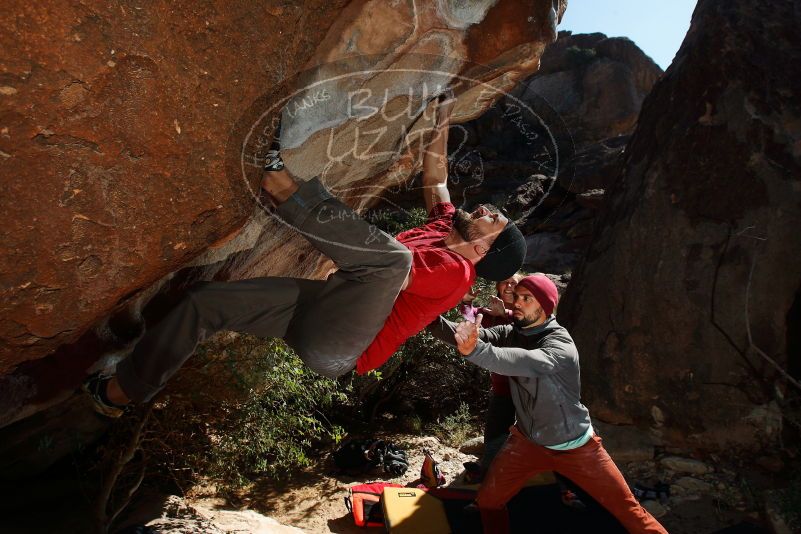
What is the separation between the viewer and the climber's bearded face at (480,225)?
2.68 meters

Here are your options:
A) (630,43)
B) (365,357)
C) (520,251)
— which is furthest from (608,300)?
(630,43)

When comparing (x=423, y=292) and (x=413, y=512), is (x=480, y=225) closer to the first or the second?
(x=423, y=292)

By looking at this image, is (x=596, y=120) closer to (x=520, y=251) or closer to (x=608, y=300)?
(x=608, y=300)

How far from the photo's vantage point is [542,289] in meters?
3.63

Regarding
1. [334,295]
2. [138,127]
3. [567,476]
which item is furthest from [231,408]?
[138,127]

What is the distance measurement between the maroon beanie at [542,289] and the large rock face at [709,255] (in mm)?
2741

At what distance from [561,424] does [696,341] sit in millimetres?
3154

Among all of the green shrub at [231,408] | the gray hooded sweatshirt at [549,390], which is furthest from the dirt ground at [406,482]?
the gray hooded sweatshirt at [549,390]

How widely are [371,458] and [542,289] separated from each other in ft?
12.8

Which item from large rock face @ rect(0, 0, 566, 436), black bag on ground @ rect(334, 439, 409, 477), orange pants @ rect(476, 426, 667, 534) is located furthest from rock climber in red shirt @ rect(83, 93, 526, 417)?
black bag on ground @ rect(334, 439, 409, 477)

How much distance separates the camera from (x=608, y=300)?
655 centimetres

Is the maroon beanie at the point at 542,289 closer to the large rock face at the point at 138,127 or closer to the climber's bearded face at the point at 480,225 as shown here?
the climber's bearded face at the point at 480,225

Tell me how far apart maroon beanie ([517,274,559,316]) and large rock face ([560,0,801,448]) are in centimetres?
274

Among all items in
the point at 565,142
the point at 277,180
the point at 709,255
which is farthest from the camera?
the point at 709,255
